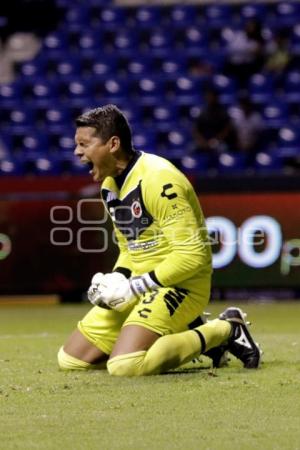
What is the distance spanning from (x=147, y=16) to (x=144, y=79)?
1.20 metres

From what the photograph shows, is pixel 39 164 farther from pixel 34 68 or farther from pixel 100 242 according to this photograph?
pixel 100 242

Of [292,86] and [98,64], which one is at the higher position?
[98,64]

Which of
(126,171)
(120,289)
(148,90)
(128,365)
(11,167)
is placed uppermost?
(148,90)

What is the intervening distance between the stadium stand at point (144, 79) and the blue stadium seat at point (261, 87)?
0.01 m

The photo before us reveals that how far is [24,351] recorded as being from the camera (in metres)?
8.59

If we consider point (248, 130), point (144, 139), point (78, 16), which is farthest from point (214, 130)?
point (78, 16)

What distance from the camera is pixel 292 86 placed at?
54.3ft

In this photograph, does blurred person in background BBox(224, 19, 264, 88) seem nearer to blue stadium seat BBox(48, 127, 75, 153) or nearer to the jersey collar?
blue stadium seat BBox(48, 127, 75, 153)

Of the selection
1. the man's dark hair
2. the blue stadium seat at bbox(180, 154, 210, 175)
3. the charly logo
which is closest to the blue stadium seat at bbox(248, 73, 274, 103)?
the blue stadium seat at bbox(180, 154, 210, 175)

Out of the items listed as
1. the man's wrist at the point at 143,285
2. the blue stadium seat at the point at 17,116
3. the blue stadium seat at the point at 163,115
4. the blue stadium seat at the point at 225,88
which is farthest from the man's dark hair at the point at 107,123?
the blue stadium seat at the point at 17,116

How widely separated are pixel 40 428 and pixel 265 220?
8.07 m

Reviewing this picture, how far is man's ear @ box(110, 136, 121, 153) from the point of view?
6.86 m

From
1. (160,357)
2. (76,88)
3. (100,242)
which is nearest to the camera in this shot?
(160,357)

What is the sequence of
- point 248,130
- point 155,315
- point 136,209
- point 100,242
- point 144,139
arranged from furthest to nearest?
point 144,139 → point 248,130 → point 100,242 → point 136,209 → point 155,315
